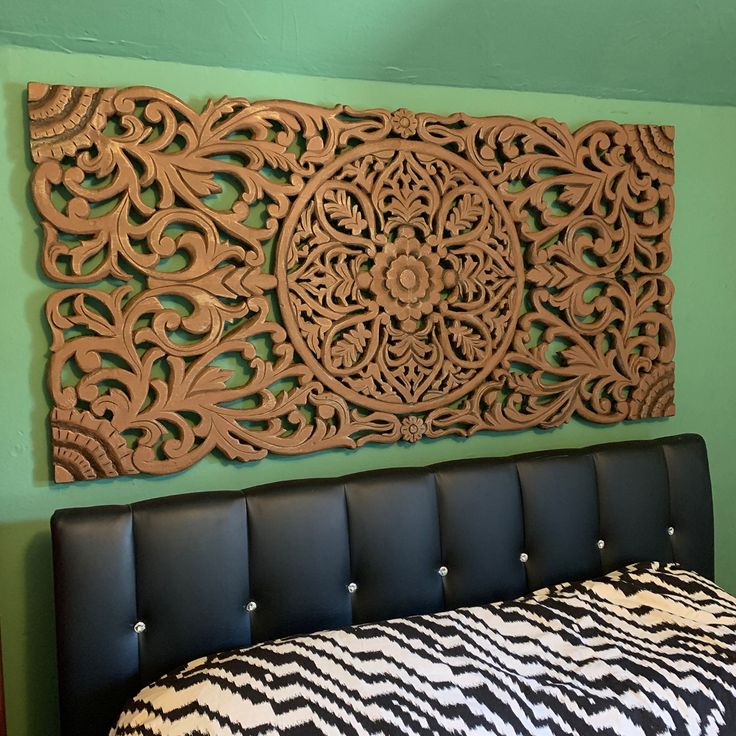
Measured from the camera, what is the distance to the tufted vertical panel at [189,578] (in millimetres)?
1429

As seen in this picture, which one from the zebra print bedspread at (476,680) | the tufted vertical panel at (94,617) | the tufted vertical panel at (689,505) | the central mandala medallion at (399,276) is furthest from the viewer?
the tufted vertical panel at (689,505)

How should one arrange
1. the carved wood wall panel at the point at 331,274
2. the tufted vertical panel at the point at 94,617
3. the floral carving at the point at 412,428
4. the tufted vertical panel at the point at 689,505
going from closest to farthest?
1. the tufted vertical panel at the point at 94,617
2. the carved wood wall panel at the point at 331,274
3. the floral carving at the point at 412,428
4. the tufted vertical panel at the point at 689,505

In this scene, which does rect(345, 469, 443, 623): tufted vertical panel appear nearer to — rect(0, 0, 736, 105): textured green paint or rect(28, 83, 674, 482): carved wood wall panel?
rect(28, 83, 674, 482): carved wood wall panel

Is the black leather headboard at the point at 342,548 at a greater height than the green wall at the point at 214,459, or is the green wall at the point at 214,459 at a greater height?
the green wall at the point at 214,459

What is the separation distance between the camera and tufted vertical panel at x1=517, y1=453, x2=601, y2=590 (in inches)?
69.0

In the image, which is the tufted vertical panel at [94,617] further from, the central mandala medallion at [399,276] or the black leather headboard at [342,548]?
the central mandala medallion at [399,276]

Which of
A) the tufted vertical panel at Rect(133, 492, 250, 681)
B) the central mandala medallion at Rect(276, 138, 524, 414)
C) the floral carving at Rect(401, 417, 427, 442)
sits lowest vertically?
the tufted vertical panel at Rect(133, 492, 250, 681)

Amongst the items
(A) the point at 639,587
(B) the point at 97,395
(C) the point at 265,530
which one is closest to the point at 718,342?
(A) the point at 639,587

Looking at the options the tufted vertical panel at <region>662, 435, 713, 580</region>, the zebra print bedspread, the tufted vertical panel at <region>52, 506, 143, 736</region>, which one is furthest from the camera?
the tufted vertical panel at <region>662, 435, 713, 580</region>

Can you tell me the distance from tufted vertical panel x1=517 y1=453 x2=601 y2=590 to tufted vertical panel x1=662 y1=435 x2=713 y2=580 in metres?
0.23

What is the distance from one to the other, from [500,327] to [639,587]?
689 millimetres

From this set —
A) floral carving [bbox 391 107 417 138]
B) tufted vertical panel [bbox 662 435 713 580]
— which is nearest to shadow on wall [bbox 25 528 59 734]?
floral carving [bbox 391 107 417 138]

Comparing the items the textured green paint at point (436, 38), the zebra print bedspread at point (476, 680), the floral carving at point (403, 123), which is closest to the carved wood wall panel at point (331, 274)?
the floral carving at point (403, 123)

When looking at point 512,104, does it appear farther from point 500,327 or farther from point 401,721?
point 401,721
